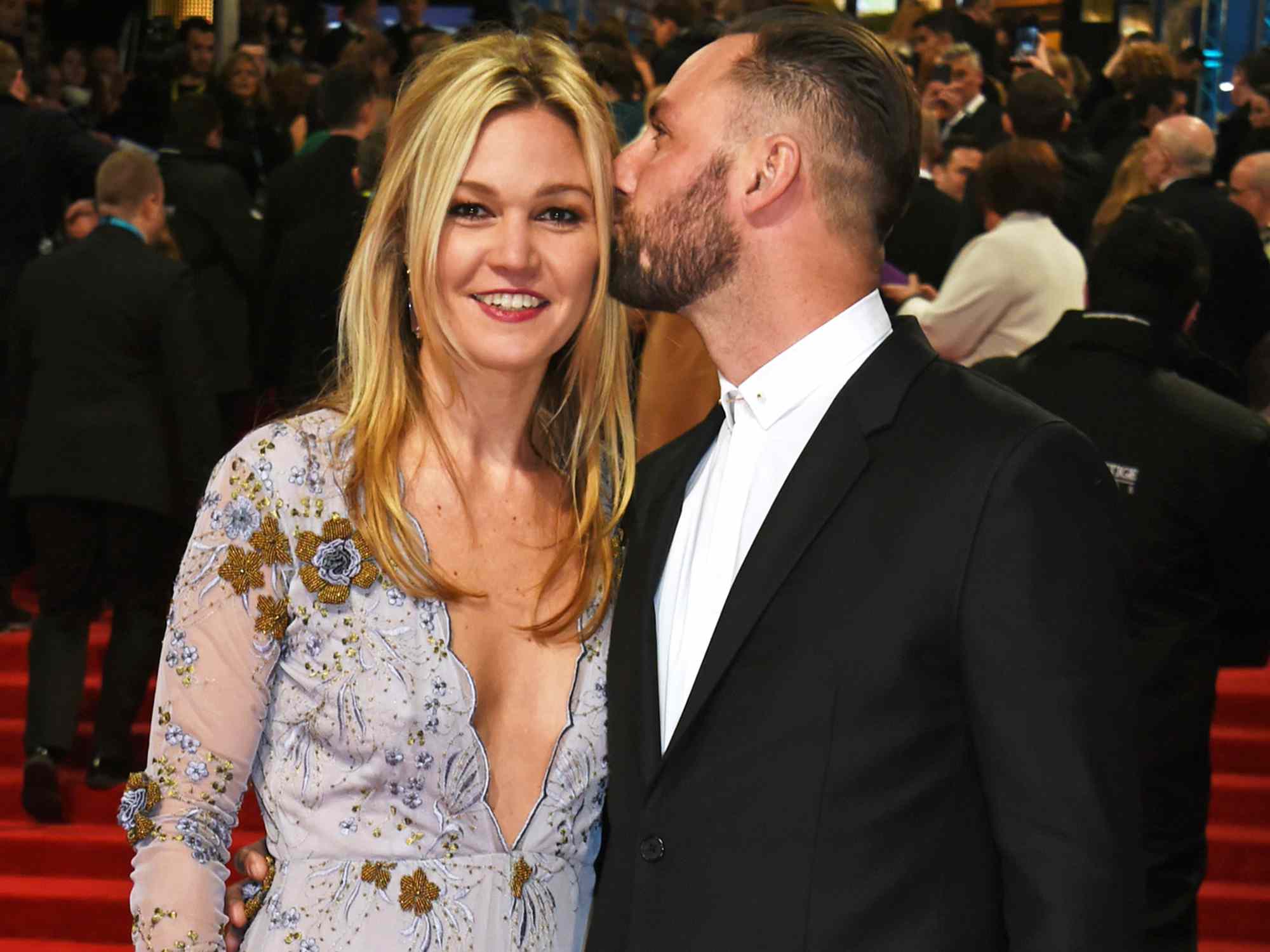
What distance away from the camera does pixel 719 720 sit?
1.97 m

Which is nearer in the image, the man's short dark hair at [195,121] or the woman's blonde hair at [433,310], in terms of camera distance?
the woman's blonde hair at [433,310]

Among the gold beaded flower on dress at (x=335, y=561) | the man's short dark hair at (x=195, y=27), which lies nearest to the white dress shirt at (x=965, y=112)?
the man's short dark hair at (x=195, y=27)

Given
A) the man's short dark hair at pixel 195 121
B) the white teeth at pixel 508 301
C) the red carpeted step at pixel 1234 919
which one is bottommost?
the red carpeted step at pixel 1234 919

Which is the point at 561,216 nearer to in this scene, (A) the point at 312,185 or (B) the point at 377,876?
→ (B) the point at 377,876

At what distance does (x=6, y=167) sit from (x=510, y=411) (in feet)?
16.3

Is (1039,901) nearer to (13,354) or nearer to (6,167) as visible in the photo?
(13,354)

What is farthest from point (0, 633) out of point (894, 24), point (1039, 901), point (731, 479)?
point (894, 24)

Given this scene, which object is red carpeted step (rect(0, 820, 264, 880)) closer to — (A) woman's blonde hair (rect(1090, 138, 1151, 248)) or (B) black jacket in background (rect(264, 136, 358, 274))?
(B) black jacket in background (rect(264, 136, 358, 274))

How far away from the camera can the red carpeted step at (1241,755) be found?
19.4 ft

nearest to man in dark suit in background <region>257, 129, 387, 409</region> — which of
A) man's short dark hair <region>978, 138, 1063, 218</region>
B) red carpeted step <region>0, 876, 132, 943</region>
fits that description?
red carpeted step <region>0, 876, 132, 943</region>

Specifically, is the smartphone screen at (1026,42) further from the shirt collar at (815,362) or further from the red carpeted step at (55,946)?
the shirt collar at (815,362)

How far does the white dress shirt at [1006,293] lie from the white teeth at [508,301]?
3.23 metres

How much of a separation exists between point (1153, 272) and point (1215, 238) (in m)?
2.50

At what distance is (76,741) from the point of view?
6.07 m
